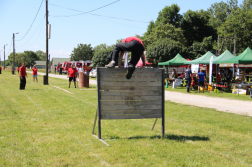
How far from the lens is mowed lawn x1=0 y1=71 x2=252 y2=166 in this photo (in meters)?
4.06

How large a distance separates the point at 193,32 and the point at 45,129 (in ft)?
191

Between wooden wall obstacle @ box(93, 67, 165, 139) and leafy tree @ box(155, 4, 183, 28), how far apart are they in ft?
182

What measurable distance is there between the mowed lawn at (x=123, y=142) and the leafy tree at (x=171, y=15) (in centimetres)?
5359

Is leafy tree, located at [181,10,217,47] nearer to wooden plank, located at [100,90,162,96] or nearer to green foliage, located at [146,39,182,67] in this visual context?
green foliage, located at [146,39,182,67]

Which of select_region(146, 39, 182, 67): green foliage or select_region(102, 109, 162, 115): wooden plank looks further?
select_region(146, 39, 182, 67): green foliage

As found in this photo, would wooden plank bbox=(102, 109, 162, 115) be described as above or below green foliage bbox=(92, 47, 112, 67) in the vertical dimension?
below

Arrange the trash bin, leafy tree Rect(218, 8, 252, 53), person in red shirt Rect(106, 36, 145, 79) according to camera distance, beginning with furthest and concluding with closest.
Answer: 1. leafy tree Rect(218, 8, 252, 53)
2. the trash bin
3. person in red shirt Rect(106, 36, 145, 79)

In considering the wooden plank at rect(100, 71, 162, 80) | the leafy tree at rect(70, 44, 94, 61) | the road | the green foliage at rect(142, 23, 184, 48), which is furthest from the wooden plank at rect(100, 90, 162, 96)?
the leafy tree at rect(70, 44, 94, 61)

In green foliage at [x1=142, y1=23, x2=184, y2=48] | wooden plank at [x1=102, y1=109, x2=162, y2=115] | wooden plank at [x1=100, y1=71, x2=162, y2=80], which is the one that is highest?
green foliage at [x1=142, y1=23, x2=184, y2=48]

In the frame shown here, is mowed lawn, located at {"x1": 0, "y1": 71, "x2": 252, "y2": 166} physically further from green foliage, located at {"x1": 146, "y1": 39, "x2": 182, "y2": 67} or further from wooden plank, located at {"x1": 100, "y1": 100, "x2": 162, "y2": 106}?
green foliage, located at {"x1": 146, "y1": 39, "x2": 182, "y2": 67}

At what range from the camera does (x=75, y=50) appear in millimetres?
96312

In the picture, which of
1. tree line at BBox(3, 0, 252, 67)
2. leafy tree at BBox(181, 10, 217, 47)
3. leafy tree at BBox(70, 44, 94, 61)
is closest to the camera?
tree line at BBox(3, 0, 252, 67)

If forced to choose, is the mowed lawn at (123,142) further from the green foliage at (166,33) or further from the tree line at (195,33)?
the green foliage at (166,33)

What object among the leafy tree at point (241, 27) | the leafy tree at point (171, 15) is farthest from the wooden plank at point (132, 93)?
the leafy tree at point (171, 15)
